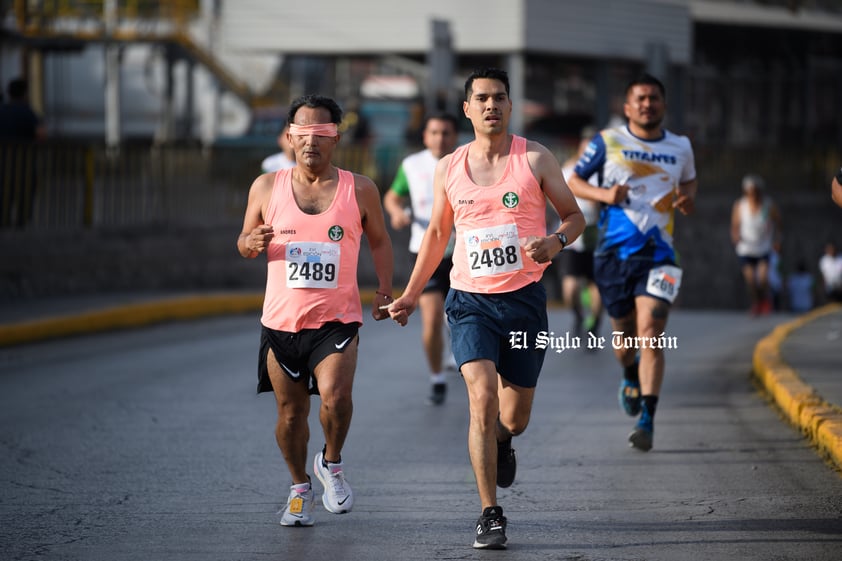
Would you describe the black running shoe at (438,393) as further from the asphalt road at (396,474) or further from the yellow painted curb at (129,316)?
the yellow painted curb at (129,316)

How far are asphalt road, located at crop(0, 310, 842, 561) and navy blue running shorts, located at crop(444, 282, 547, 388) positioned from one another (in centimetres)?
72

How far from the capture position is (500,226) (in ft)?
21.4

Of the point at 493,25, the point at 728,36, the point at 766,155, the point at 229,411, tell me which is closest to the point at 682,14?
the point at 766,155

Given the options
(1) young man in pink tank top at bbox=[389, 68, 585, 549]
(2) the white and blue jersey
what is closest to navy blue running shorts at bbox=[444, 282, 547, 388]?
(1) young man in pink tank top at bbox=[389, 68, 585, 549]

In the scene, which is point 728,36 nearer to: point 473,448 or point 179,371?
point 179,371

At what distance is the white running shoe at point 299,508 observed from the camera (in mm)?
6582

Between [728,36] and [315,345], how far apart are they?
4009cm

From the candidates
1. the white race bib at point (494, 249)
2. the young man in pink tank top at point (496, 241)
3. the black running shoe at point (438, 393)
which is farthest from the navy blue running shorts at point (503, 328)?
the black running shoe at point (438, 393)

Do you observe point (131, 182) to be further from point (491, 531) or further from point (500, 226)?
point (491, 531)

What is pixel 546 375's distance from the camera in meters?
12.5

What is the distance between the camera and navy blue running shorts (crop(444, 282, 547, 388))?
6508 mm

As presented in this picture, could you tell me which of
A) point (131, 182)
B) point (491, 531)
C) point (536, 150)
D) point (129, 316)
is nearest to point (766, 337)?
point (129, 316)

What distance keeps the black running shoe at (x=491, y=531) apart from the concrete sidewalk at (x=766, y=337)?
254 cm

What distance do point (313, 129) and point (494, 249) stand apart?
1.00 meters
